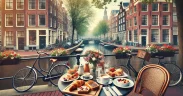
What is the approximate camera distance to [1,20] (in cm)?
1900

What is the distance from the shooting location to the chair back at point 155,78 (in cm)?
168

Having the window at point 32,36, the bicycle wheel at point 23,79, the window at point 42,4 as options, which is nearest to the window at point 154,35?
the window at point 42,4

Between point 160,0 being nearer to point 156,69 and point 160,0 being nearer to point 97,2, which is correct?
point 97,2

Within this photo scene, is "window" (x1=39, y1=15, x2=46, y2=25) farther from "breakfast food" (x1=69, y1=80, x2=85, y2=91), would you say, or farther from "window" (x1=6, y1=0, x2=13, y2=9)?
"breakfast food" (x1=69, y1=80, x2=85, y2=91)

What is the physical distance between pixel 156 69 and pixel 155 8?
23.9 meters

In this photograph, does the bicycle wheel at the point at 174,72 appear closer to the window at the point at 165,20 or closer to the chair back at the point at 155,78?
the chair back at the point at 155,78

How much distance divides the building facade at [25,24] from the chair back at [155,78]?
18651 mm

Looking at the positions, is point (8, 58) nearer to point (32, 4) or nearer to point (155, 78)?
point (155, 78)

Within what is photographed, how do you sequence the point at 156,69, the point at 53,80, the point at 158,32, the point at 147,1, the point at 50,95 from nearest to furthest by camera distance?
the point at 156,69 < the point at 50,95 < the point at 53,80 < the point at 147,1 < the point at 158,32

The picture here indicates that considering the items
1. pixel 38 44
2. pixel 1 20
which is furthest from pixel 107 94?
pixel 1 20

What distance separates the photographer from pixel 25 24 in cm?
1919

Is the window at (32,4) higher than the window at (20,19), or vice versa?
the window at (32,4)

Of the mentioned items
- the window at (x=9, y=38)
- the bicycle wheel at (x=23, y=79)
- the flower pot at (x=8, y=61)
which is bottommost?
the bicycle wheel at (x=23, y=79)

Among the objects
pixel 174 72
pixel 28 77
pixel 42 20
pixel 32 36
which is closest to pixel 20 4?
pixel 42 20
